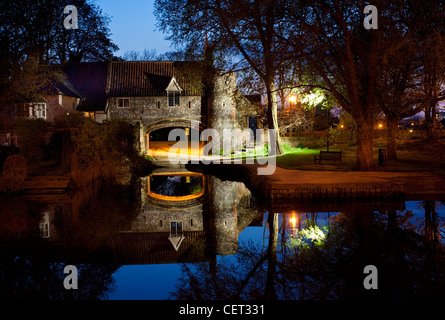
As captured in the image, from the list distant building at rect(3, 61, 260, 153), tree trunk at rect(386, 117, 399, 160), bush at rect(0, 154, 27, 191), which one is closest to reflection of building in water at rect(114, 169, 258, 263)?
bush at rect(0, 154, 27, 191)

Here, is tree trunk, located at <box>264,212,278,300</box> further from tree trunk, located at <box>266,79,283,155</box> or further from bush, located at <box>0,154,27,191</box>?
tree trunk, located at <box>266,79,283,155</box>

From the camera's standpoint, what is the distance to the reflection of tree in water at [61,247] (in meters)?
6.29

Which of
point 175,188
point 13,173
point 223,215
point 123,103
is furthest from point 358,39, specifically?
point 123,103

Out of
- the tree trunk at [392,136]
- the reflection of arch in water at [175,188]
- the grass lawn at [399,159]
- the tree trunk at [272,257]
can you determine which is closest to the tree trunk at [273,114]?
the grass lawn at [399,159]

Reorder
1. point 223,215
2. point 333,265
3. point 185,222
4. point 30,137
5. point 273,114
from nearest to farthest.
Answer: point 333,265 → point 185,222 → point 223,215 → point 30,137 → point 273,114

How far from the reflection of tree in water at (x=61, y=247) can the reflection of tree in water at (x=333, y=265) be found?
5.60 feet

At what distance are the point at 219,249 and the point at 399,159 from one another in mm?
15712

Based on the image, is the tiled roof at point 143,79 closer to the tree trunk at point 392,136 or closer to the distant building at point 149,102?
the distant building at point 149,102

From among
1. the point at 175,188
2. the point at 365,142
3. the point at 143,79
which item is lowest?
the point at 175,188

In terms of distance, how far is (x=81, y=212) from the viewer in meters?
12.0

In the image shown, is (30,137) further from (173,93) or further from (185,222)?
(173,93)

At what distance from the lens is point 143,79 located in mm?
32344
